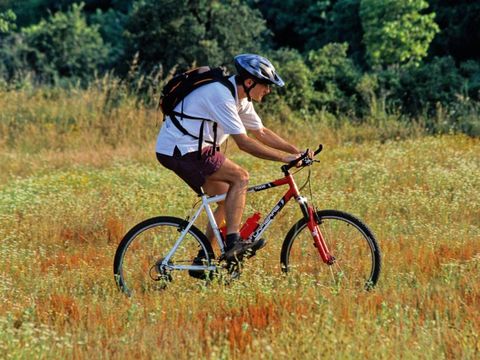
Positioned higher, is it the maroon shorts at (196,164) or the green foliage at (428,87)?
the green foliage at (428,87)

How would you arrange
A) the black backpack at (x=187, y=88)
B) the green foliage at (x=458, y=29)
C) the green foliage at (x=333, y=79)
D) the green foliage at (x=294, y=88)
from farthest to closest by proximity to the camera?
the green foliage at (x=458, y=29) < the green foliage at (x=333, y=79) < the green foliage at (x=294, y=88) < the black backpack at (x=187, y=88)

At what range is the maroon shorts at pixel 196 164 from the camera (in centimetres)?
668

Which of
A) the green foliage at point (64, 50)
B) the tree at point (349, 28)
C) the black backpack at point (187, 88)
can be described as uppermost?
the tree at point (349, 28)

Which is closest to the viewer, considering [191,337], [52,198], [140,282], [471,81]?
[191,337]

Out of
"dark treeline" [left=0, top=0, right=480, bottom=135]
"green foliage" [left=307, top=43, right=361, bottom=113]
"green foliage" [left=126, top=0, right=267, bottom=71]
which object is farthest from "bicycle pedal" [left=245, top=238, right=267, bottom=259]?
"green foliage" [left=126, top=0, right=267, bottom=71]

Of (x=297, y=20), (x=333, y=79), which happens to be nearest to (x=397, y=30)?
(x=333, y=79)

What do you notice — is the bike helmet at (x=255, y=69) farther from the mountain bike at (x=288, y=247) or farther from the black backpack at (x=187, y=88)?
the mountain bike at (x=288, y=247)

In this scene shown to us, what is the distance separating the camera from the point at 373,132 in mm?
15984

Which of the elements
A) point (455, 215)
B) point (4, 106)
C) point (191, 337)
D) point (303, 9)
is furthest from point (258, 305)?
point (303, 9)

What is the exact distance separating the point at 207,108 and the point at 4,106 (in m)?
10.9

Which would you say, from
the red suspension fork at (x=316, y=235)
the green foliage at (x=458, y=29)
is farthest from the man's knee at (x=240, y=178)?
the green foliage at (x=458, y=29)

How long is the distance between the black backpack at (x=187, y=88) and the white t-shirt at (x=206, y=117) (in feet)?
0.09

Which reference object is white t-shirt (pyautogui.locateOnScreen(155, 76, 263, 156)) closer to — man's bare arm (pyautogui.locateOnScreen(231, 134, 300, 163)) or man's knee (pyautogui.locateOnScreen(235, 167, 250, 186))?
man's bare arm (pyautogui.locateOnScreen(231, 134, 300, 163))

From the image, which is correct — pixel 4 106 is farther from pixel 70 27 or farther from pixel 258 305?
pixel 70 27
